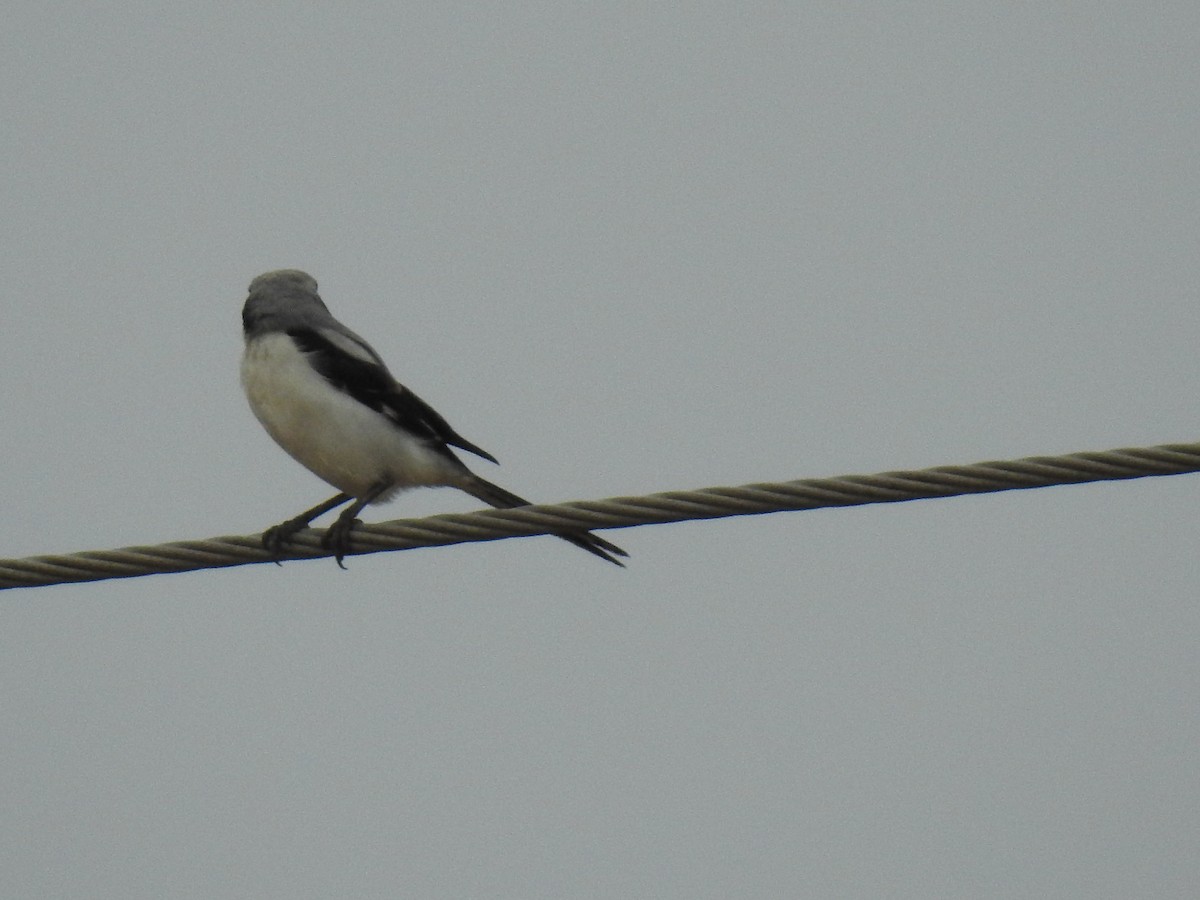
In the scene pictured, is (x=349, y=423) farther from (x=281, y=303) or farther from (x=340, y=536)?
(x=340, y=536)

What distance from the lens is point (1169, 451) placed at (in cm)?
406

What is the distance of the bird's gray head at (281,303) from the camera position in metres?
6.79

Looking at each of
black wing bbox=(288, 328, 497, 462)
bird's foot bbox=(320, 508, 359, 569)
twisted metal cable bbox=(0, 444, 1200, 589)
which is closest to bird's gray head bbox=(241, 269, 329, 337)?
black wing bbox=(288, 328, 497, 462)

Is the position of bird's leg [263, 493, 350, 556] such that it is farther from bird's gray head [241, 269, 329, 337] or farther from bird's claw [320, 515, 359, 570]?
bird's gray head [241, 269, 329, 337]

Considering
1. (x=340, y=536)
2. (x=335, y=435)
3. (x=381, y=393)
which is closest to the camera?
(x=340, y=536)

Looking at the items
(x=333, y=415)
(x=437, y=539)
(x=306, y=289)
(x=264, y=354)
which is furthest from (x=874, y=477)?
(x=306, y=289)

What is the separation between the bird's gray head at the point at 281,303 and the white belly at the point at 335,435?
0.97ft

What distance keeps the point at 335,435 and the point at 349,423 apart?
0.24 ft

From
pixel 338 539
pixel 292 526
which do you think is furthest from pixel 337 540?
pixel 292 526

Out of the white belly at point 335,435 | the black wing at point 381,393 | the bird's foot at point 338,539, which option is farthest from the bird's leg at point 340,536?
the black wing at point 381,393

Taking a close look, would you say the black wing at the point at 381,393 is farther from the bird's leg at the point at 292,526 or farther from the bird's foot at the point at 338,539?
the bird's foot at the point at 338,539

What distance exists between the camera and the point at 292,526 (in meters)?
5.87

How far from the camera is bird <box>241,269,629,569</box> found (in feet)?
20.9

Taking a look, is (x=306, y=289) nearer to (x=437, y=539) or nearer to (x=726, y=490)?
(x=437, y=539)
